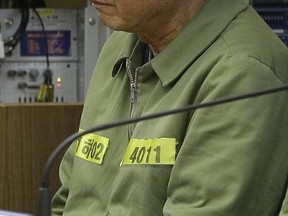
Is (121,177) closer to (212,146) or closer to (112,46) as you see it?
(212,146)

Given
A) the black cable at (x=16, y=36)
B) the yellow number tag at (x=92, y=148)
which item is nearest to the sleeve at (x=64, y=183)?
the yellow number tag at (x=92, y=148)

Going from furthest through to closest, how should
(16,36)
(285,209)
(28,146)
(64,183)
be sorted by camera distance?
(16,36) → (28,146) → (64,183) → (285,209)

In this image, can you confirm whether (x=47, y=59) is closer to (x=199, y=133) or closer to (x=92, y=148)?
(x=92, y=148)

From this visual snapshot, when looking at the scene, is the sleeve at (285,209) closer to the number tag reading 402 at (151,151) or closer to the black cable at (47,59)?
the number tag reading 402 at (151,151)

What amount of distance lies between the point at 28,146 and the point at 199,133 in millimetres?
819

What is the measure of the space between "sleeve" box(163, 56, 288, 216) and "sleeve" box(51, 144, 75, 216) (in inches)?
19.7

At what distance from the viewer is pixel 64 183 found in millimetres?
2283

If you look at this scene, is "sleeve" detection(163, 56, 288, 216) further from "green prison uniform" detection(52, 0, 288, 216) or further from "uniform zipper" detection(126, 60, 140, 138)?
"uniform zipper" detection(126, 60, 140, 138)

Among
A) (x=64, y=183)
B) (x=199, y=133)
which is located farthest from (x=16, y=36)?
(x=199, y=133)

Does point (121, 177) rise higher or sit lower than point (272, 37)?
lower

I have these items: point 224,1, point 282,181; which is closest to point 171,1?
point 224,1

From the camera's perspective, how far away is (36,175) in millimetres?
2520

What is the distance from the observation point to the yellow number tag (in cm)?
206

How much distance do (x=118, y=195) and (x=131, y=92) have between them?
0.23 meters
